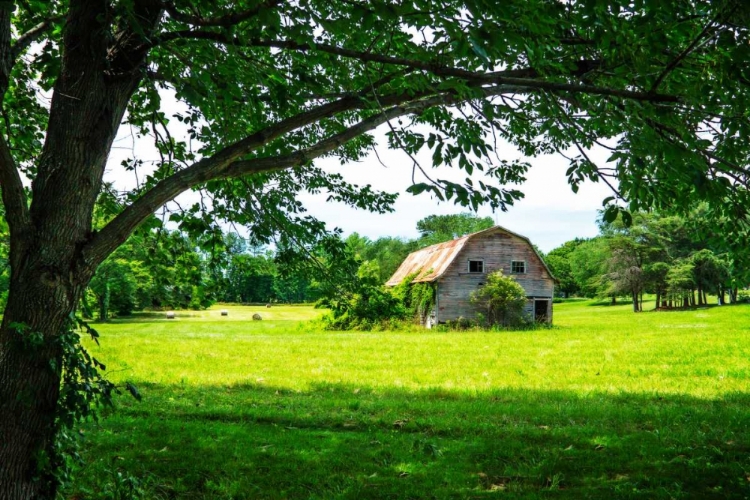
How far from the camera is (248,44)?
4.95m

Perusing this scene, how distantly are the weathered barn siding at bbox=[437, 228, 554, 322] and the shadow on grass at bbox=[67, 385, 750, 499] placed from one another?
24.3 metres

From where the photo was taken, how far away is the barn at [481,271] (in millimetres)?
34500

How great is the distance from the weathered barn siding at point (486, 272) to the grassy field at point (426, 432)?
19.2 m

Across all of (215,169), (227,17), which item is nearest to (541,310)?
(215,169)

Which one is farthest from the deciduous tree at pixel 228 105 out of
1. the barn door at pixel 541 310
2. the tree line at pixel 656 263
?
the tree line at pixel 656 263

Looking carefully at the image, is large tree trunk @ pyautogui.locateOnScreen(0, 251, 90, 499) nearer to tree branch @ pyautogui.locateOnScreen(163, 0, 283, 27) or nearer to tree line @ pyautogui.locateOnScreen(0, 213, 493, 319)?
tree line @ pyautogui.locateOnScreen(0, 213, 493, 319)

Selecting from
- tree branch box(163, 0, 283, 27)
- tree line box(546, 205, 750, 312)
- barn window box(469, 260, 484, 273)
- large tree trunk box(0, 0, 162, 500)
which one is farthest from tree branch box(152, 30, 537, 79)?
tree line box(546, 205, 750, 312)

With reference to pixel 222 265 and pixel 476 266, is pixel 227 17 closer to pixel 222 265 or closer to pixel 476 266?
pixel 222 265

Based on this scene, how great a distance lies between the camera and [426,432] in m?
7.70

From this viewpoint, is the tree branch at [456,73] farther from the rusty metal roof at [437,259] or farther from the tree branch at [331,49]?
the rusty metal roof at [437,259]

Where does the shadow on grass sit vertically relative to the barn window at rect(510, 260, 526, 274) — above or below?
below

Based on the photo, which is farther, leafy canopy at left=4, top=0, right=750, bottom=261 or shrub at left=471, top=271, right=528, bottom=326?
shrub at left=471, top=271, right=528, bottom=326

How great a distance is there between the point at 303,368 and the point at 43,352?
1088 centimetres

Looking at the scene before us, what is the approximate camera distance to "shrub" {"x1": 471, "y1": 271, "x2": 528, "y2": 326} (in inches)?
1329
